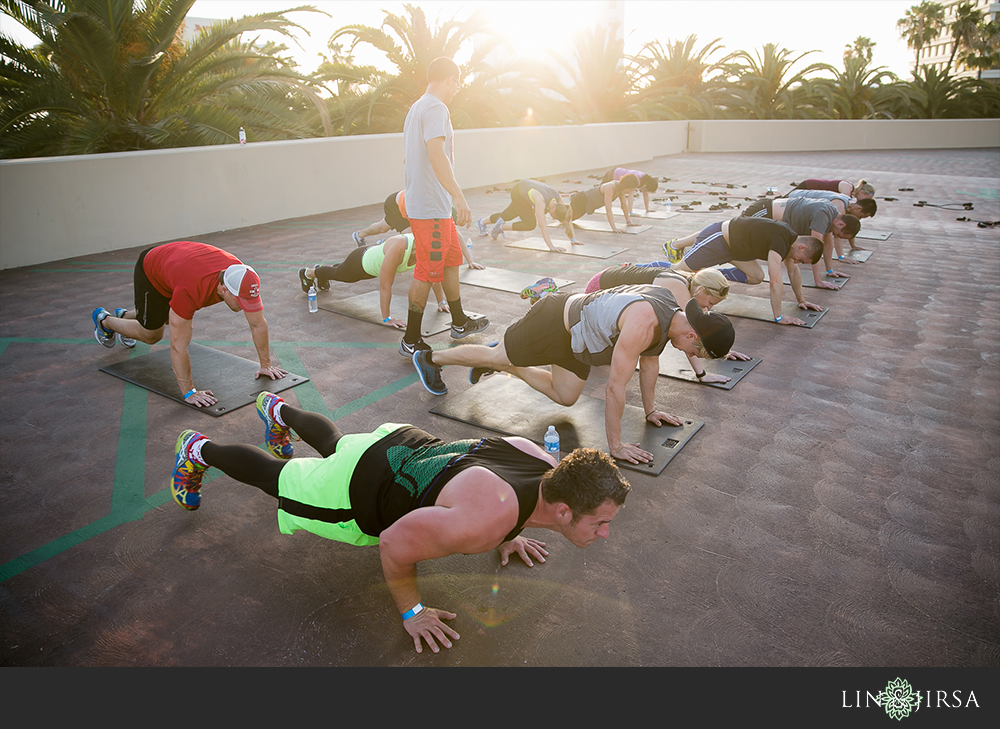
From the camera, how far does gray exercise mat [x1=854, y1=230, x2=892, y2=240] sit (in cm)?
1014

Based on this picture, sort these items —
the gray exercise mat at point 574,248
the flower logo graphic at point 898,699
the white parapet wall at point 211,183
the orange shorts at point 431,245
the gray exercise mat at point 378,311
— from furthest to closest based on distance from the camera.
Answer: the gray exercise mat at point 574,248
the white parapet wall at point 211,183
the gray exercise mat at point 378,311
the orange shorts at point 431,245
the flower logo graphic at point 898,699

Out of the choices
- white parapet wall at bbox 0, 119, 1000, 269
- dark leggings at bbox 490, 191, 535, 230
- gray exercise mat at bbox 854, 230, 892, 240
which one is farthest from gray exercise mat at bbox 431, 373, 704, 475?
gray exercise mat at bbox 854, 230, 892, 240

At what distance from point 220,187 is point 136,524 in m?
8.60

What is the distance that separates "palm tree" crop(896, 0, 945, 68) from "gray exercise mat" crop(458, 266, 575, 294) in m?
56.8

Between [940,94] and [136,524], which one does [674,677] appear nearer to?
[136,524]

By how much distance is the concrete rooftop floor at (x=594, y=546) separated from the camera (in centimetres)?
243

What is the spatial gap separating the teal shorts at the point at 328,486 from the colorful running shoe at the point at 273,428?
29.5 inches

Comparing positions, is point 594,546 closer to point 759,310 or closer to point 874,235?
point 759,310

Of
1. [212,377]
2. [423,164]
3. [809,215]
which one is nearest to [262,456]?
[212,377]

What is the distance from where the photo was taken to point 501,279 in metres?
7.70

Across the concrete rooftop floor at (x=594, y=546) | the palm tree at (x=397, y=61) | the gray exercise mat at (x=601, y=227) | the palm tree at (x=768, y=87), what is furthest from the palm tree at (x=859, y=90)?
the concrete rooftop floor at (x=594, y=546)

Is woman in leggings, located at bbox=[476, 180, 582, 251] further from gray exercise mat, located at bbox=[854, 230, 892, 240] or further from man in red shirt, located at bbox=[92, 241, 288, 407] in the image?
man in red shirt, located at bbox=[92, 241, 288, 407]

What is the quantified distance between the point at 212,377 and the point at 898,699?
183 inches

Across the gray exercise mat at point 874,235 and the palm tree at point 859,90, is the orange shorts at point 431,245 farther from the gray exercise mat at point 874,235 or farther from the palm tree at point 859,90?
the palm tree at point 859,90
